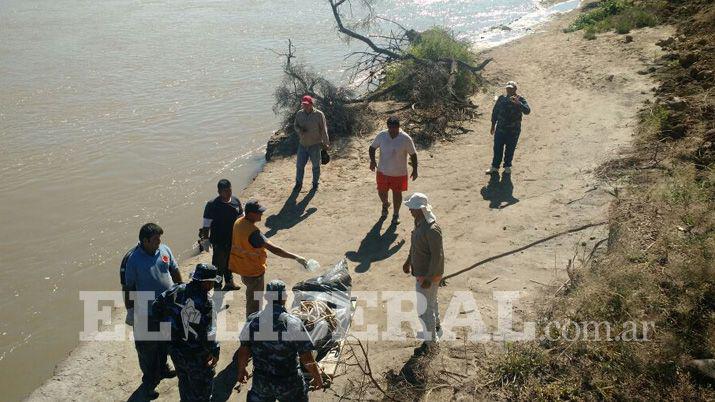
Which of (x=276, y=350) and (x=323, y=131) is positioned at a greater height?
(x=323, y=131)

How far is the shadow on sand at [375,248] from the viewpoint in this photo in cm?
805

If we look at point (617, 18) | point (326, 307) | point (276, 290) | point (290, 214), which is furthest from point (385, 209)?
point (617, 18)

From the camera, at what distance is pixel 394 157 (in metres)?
8.41

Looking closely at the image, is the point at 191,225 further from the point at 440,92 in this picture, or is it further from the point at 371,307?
the point at 440,92

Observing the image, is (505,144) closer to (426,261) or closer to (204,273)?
(426,261)

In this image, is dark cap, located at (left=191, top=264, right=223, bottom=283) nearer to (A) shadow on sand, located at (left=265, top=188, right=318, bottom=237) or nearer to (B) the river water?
(B) the river water

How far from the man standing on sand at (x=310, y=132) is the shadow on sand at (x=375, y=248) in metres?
1.78

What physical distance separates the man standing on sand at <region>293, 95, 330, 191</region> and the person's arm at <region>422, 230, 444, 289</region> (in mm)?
4589

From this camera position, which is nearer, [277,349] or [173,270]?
[277,349]

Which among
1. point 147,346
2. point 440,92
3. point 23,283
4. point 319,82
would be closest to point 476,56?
point 440,92

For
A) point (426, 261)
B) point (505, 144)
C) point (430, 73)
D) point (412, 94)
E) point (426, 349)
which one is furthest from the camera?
point (412, 94)

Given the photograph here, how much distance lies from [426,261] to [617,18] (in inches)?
609

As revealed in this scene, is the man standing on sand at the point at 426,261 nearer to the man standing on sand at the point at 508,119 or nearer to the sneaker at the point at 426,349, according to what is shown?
the sneaker at the point at 426,349

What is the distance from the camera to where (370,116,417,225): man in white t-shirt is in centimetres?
832
